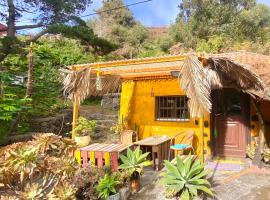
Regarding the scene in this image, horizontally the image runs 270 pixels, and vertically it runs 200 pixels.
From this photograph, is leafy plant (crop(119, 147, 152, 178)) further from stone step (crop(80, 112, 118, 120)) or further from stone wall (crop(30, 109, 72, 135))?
stone step (crop(80, 112, 118, 120))

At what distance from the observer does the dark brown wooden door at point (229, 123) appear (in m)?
9.38

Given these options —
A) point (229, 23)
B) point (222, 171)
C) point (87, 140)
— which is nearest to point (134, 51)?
point (229, 23)

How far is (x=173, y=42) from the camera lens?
79.8 ft

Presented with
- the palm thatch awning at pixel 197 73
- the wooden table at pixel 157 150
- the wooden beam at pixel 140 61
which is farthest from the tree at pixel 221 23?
the wooden beam at pixel 140 61

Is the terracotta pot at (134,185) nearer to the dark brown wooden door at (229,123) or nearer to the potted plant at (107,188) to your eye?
the potted plant at (107,188)

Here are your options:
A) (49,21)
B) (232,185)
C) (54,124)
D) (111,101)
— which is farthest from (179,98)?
(111,101)

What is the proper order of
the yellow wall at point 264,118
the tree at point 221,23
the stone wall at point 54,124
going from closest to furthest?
the yellow wall at point 264,118, the stone wall at point 54,124, the tree at point 221,23

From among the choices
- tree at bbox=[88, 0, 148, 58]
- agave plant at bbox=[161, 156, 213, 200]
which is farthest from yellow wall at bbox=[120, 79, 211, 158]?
tree at bbox=[88, 0, 148, 58]

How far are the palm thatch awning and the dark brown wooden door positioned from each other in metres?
0.99

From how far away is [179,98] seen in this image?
1045cm

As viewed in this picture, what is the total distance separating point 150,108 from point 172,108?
891 mm

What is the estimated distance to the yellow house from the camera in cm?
782

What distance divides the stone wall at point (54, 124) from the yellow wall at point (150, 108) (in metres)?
3.12

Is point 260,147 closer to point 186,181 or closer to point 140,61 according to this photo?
point 186,181
